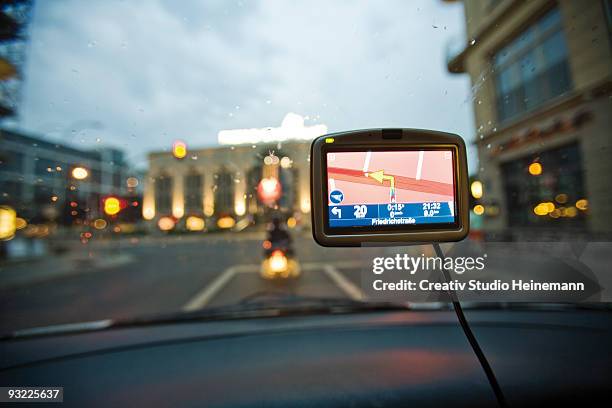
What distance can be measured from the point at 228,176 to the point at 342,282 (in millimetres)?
4947

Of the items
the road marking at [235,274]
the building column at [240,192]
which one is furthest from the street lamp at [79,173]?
the road marking at [235,274]

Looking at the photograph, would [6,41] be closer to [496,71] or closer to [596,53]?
[496,71]

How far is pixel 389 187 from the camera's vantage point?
1024mm

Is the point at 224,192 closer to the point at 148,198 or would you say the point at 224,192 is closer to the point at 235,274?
the point at 148,198

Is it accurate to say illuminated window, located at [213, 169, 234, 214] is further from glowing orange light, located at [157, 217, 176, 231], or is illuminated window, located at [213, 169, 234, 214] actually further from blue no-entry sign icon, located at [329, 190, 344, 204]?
blue no-entry sign icon, located at [329, 190, 344, 204]

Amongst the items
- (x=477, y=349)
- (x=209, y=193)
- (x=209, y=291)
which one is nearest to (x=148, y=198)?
(x=209, y=193)

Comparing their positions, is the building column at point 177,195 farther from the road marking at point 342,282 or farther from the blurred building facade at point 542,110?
the road marking at point 342,282

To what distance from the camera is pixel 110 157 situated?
247cm

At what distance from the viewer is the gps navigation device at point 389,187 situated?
3.24 ft

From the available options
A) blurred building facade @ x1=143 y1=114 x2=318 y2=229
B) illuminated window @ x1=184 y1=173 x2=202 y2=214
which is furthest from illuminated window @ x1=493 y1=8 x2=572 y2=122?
illuminated window @ x1=184 y1=173 x2=202 y2=214

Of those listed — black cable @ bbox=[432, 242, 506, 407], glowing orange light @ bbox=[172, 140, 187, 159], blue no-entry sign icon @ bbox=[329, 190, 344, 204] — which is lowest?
black cable @ bbox=[432, 242, 506, 407]

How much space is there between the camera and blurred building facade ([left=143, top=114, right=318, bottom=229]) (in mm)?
2053

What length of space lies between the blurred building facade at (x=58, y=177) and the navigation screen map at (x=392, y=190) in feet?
6.66

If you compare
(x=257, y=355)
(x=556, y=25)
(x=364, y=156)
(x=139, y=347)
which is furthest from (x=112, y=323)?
(x=556, y=25)
